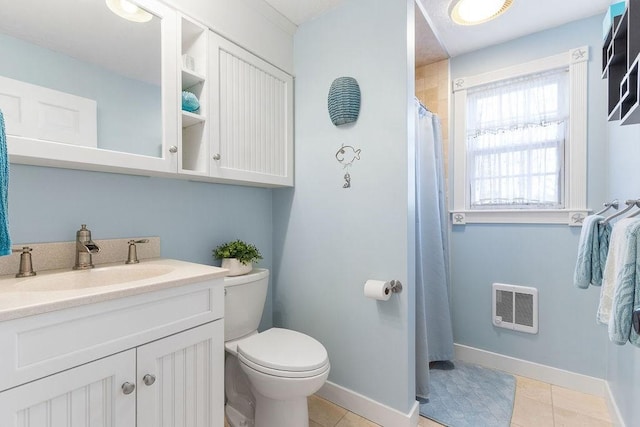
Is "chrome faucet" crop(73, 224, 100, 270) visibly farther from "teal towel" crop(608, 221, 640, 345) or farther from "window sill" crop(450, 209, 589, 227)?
"window sill" crop(450, 209, 589, 227)

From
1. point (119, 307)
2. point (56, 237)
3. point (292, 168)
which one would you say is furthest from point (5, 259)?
point (292, 168)

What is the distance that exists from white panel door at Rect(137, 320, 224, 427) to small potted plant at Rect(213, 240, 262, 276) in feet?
1.50

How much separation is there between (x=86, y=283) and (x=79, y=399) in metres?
0.47

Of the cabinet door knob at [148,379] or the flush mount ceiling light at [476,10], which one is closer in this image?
the cabinet door knob at [148,379]

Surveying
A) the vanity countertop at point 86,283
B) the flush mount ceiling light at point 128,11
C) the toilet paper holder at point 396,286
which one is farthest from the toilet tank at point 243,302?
the flush mount ceiling light at point 128,11

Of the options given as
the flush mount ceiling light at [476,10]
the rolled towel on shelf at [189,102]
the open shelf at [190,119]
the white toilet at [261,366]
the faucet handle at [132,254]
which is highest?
the flush mount ceiling light at [476,10]

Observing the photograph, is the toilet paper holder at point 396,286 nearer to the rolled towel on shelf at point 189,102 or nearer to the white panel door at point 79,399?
the white panel door at point 79,399

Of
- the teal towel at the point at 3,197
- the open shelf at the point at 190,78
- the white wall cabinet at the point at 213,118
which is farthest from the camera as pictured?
the open shelf at the point at 190,78

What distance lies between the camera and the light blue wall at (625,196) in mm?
1300

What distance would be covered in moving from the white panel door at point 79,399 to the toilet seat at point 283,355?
1.68 ft

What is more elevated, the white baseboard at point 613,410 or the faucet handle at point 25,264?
the faucet handle at point 25,264

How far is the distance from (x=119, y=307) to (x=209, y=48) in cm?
127

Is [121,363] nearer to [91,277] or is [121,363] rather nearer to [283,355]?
[91,277]

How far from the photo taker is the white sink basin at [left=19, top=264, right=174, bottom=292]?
1.06m
